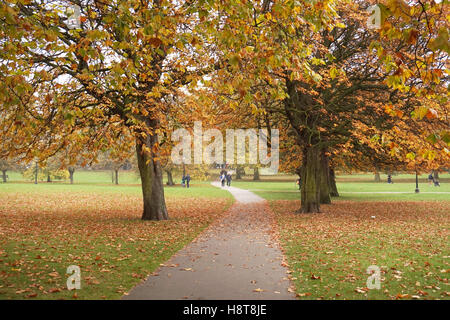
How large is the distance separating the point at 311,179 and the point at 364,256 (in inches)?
370

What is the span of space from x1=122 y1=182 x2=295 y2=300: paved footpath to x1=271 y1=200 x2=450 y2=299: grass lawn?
42 cm

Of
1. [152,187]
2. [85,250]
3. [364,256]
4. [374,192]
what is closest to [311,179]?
[152,187]

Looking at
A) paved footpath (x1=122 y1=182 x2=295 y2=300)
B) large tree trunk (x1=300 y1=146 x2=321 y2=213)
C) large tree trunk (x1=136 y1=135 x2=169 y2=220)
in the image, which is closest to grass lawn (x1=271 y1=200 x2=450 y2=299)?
paved footpath (x1=122 y1=182 x2=295 y2=300)

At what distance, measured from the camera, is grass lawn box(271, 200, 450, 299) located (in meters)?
5.95

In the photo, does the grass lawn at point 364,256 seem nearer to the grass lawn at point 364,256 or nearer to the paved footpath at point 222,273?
the grass lawn at point 364,256

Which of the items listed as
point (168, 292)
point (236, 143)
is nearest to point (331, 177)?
point (236, 143)

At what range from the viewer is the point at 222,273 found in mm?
6805

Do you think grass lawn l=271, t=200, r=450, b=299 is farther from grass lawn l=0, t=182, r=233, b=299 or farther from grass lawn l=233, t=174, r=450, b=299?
grass lawn l=0, t=182, r=233, b=299

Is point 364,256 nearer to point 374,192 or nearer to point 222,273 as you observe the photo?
point 222,273

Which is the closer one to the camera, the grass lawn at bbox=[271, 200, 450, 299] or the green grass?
the grass lawn at bbox=[271, 200, 450, 299]

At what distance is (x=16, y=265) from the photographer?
24.6ft

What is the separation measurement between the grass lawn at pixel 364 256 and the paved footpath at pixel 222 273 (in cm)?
42

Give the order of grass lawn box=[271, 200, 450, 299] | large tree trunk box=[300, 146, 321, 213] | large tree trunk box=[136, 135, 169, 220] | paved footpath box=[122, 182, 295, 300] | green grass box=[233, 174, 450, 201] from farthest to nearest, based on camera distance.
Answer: green grass box=[233, 174, 450, 201] → large tree trunk box=[300, 146, 321, 213] → large tree trunk box=[136, 135, 169, 220] → grass lawn box=[271, 200, 450, 299] → paved footpath box=[122, 182, 295, 300]
